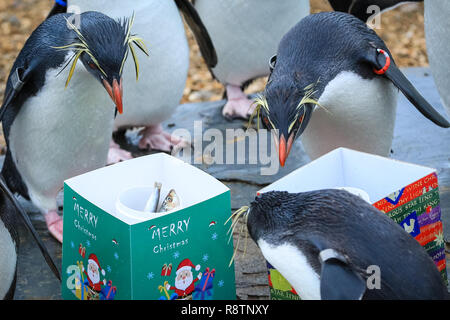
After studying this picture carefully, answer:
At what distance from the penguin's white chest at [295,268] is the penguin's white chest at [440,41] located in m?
0.96

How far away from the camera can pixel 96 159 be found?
204cm

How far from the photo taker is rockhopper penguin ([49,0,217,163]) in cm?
218

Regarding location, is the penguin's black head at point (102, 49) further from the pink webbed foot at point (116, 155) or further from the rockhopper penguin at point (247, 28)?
the rockhopper penguin at point (247, 28)

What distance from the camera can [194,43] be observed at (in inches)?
205

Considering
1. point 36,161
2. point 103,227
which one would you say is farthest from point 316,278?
point 36,161

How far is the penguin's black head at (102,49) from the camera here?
173 centimetres

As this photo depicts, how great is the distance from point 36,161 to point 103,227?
60cm

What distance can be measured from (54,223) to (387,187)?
101 cm

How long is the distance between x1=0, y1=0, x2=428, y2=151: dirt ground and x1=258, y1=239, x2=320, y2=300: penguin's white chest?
306 centimetres

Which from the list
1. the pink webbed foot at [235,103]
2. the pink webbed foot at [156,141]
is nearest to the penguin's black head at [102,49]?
the pink webbed foot at [156,141]

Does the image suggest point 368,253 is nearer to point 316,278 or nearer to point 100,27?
point 316,278

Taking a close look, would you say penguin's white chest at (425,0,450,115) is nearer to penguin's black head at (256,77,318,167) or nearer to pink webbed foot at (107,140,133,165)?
penguin's black head at (256,77,318,167)

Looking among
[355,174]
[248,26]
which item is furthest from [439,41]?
[248,26]

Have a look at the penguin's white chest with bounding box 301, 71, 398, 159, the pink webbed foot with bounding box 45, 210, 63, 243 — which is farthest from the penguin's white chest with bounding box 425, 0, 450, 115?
the pink webbed foot with bounding box 45, 210, 63, 243
